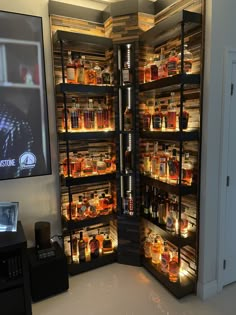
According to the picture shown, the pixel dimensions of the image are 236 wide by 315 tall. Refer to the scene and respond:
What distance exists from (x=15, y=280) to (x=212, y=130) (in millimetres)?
1838

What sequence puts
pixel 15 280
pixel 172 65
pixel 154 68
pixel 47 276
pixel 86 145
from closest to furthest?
Result: 1. pixel 15 280
2. pixel 172 65
3. pixel 47 276
4. pixel 154 68
5. pixel 86 145

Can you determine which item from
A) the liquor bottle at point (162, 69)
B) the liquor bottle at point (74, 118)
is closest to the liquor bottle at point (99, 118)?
the liquor bottle at point (74, 118)

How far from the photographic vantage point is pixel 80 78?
2277 millimetres

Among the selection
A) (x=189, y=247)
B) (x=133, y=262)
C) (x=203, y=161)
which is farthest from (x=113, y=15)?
(x=133, y=262)

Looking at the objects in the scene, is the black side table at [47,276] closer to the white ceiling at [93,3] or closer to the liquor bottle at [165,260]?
the liquor bottle at [165,260]

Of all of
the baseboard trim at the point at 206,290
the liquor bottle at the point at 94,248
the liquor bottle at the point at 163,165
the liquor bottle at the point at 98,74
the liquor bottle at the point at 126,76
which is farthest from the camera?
the liquor bottle at the point at 94,248

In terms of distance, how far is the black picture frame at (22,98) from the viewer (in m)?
2.07

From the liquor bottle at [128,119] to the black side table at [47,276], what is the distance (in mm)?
1276

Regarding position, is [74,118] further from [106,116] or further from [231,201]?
[231,201]

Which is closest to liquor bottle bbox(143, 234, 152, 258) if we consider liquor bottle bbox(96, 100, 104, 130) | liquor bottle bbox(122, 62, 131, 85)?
liquor bottle bbox(96, 100, 104, 130)

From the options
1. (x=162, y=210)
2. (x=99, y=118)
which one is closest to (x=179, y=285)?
(x=162, y=210)

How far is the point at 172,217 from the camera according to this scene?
214 cm

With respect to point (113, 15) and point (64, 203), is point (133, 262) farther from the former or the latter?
point (113, 15)

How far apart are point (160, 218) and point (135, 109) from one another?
1023mm
